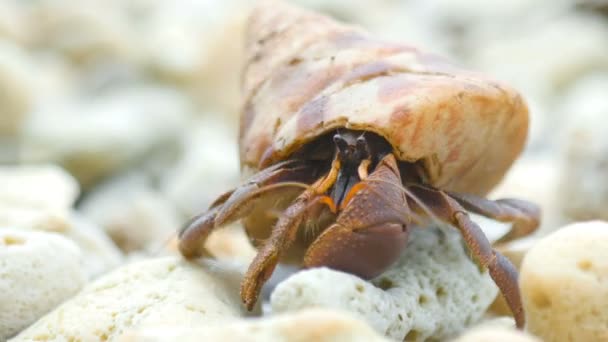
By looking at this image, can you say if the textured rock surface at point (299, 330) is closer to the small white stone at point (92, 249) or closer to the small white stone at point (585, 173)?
the small white stone at point (92, 249)

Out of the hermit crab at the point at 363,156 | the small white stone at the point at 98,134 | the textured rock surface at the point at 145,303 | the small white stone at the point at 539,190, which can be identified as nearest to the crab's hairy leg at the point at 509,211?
the hermit crab at the point at 363,156

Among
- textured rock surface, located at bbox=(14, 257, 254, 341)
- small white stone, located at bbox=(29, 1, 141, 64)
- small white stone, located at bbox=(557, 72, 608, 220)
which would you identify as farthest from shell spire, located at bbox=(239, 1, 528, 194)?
small white stone, located at bbox=(29, 1, 141, 64)

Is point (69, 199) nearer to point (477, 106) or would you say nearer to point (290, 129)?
point (290, 129)

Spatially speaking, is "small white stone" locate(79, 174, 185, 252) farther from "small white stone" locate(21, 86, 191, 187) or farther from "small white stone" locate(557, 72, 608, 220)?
"small white stone" locate(557, 72, 608, 220)

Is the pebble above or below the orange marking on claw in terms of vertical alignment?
below

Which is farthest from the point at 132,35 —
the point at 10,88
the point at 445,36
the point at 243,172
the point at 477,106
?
the point at 477,106

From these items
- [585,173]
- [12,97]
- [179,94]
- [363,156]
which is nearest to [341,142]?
[363,156]
